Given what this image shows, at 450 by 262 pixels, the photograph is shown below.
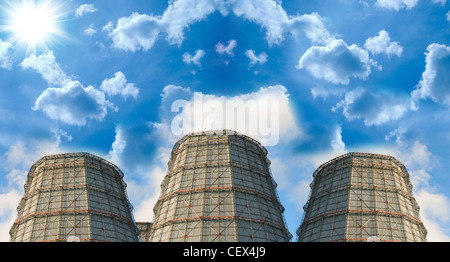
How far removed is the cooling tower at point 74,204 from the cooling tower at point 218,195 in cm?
586

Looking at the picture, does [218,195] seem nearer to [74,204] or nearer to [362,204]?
[362,204]

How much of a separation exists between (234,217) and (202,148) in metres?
12.9

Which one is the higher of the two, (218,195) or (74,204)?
(218,195)

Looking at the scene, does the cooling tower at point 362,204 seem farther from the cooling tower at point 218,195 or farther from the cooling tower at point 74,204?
the cooling tower at point 74,204

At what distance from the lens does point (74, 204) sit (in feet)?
216

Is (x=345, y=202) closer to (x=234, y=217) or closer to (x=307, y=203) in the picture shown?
(x=307, y=203)

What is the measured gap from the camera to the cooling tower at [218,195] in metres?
61.0

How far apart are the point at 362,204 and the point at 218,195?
62.9 feet

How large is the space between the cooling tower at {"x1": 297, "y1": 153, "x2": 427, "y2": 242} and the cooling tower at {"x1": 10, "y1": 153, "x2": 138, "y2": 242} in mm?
26316

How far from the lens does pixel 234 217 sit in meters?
61.3

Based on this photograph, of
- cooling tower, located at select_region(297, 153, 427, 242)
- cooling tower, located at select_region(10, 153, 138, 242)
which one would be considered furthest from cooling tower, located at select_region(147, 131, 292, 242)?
cooling tower, located at select_region(10, 153, 138, 242)

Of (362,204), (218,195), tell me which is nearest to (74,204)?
(218,195)
